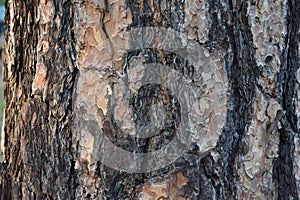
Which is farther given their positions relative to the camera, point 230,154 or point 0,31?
point 0,31

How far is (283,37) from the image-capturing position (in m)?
0.98

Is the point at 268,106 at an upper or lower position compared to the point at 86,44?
lower

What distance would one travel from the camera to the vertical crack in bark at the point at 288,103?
0.99 meters

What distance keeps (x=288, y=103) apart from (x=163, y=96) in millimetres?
266

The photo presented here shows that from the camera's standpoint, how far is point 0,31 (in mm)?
5816

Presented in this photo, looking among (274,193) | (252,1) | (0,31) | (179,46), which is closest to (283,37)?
(252,1)

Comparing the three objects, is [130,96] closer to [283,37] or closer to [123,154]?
[123,154]

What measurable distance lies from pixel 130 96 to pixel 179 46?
0.44 ft

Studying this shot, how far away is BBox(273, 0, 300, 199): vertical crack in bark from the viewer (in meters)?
0.99

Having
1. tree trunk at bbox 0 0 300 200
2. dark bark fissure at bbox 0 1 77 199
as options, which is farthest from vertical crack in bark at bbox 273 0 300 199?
dark bark fissure at bbox 0 1 77 199

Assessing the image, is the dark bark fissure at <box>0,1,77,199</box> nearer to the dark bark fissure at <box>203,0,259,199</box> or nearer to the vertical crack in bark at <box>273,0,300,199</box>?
the dark bark fissure at <box>203,0,259,199</box>

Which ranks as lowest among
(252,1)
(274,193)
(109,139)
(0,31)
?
(274,193)

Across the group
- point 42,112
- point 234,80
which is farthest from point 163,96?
point 42,112

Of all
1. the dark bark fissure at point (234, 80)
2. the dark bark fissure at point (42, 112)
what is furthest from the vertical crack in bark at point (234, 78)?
the dark bark fissure at point (42, 112)
